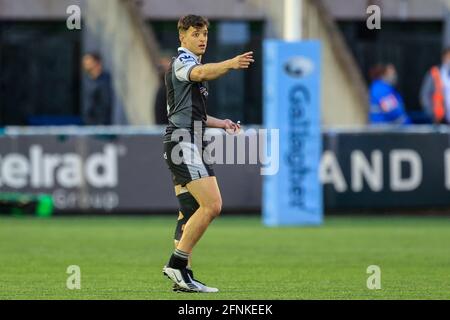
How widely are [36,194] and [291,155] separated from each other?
14.0 ft

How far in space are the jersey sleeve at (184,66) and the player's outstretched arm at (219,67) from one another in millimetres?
89

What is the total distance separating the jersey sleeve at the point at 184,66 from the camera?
471 inches

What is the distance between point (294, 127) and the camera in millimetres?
21844


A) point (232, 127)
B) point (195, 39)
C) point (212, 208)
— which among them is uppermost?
point (195, 39)

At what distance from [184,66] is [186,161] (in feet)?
2.58

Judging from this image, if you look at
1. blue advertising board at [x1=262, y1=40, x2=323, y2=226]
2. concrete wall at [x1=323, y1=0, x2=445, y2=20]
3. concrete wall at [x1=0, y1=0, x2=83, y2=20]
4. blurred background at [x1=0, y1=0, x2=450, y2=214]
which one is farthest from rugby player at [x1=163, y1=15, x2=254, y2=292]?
concrete wall at [x1=323, y1=0, x2=445, y2=20]

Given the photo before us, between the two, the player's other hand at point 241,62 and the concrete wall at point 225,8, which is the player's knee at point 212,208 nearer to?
the player's other hand at point 241,62

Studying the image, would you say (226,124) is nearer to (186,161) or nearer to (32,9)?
(186,161)

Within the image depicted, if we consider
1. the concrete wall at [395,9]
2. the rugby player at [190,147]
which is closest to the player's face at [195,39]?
the rugby player at [190,147]

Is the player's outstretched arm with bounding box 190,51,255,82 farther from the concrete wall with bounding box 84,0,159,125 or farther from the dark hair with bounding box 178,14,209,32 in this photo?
the concrete wall with bounding box 84,0,159,125

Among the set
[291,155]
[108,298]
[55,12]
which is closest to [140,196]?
[291,155]

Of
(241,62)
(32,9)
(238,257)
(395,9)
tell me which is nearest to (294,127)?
(238,257)
